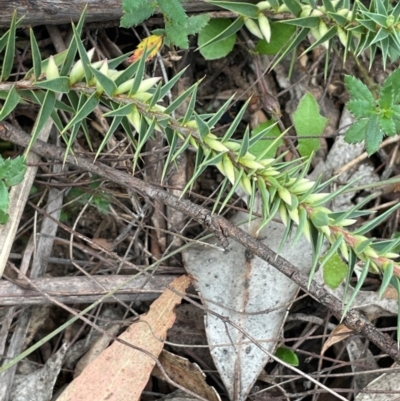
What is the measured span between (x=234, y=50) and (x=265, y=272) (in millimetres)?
989

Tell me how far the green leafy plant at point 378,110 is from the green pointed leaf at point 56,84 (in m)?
1.02

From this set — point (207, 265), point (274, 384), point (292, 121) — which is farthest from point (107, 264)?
point (292, 121)

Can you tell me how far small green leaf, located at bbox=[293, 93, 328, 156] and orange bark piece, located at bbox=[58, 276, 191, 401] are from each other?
2.53 feet

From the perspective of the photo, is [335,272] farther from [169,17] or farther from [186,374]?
[169,17]

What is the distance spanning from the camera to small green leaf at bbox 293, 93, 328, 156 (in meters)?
2.49

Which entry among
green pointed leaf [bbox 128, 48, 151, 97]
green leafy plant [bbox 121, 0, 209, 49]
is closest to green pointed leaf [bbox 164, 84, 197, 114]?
green pointed leaf [bbox 128, 48, 151, 97]

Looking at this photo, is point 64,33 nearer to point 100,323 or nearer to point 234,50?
point 234,50

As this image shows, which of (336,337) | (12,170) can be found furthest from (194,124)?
(336,337)

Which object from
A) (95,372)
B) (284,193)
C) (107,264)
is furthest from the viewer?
(107,264)

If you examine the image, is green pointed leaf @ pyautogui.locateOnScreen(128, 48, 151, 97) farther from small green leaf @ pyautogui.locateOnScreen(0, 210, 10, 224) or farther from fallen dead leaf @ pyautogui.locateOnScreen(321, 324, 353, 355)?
fallen dead leaf @ pyautogui.locateOnScreen(321, 324, 353, 355)

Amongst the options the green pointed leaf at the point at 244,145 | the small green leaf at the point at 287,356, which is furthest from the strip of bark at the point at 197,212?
the green pointed leaf at the point at 244,145

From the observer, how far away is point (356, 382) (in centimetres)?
241

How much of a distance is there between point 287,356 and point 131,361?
64cm

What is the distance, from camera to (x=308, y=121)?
250cm
